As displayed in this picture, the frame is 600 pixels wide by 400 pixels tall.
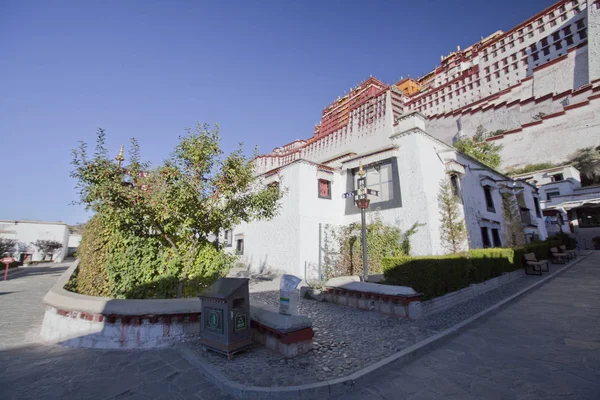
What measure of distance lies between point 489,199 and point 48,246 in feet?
166

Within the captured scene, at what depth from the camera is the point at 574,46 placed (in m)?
36.9

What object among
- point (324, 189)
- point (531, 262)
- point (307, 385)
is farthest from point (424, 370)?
point (531, 262)

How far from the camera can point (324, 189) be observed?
52.0 feet

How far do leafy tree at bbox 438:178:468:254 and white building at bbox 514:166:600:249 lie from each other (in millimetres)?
23106

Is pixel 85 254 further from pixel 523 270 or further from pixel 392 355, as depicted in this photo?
pixel 523 270

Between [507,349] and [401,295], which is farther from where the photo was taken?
[401,295]

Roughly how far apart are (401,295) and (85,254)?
863cm

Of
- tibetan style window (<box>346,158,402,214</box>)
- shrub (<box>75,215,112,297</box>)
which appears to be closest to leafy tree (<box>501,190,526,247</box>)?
tibetan style window (<box>346,158,402,214</box>)

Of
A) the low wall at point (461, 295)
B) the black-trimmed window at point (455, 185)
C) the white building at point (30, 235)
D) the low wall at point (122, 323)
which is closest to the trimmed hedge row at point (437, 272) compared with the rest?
the low wall at point (461, 295)

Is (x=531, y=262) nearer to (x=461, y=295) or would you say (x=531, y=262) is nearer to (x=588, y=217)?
(x=461, y=295)

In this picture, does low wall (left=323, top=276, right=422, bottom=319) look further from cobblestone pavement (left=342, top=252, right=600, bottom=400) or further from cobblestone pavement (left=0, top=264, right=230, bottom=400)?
cobblestone pavement (left=0, top=264, right=230, bottom=400)

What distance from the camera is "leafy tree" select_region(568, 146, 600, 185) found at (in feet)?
98.0

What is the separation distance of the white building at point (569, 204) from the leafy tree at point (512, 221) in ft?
40.7

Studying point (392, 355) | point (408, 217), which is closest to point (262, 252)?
point (408, 217)
